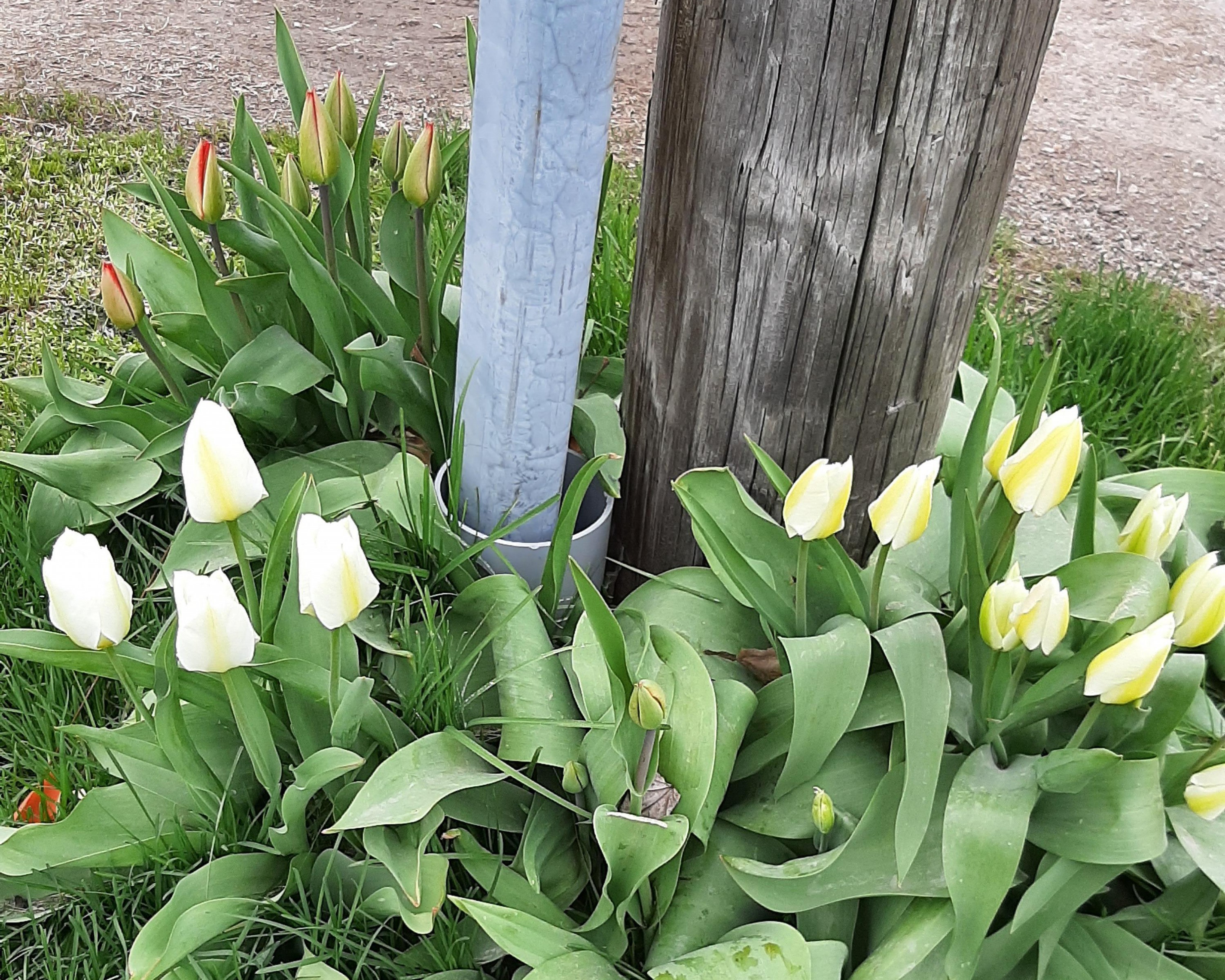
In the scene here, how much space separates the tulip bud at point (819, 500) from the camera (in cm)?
124

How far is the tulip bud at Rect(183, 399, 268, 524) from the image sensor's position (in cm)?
111

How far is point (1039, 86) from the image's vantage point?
3881 millimetres

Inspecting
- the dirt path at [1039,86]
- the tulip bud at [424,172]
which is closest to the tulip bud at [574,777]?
the tulip bud at [424,172]

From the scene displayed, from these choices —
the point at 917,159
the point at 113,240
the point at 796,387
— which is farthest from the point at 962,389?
the point at 113,240

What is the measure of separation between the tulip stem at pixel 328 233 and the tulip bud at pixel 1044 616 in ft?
3.72

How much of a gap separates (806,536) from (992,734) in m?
0.35

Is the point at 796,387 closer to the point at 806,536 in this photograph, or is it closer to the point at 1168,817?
the point at 806,536

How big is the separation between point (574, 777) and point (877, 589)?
1.44 feet

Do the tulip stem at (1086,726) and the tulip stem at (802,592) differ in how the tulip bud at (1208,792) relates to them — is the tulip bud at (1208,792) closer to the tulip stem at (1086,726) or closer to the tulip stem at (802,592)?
the tulip stem at (1086,726)

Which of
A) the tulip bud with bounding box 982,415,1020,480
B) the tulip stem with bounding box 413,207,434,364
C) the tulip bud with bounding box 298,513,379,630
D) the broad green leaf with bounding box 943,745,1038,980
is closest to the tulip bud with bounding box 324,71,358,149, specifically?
the tulip stem with bounding box 413,207,434,364

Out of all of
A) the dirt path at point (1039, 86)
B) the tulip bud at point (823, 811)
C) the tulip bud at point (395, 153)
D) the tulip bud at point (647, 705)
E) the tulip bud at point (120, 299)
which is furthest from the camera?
the dirt path at point (1039, 86)

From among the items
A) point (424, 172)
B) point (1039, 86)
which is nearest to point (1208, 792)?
point (424, 172)

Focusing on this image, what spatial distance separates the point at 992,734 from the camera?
4.58ft

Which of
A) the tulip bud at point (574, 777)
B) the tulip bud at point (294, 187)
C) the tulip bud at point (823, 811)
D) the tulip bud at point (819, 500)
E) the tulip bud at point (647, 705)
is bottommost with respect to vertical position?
the tulip bud at point (574, 777)
